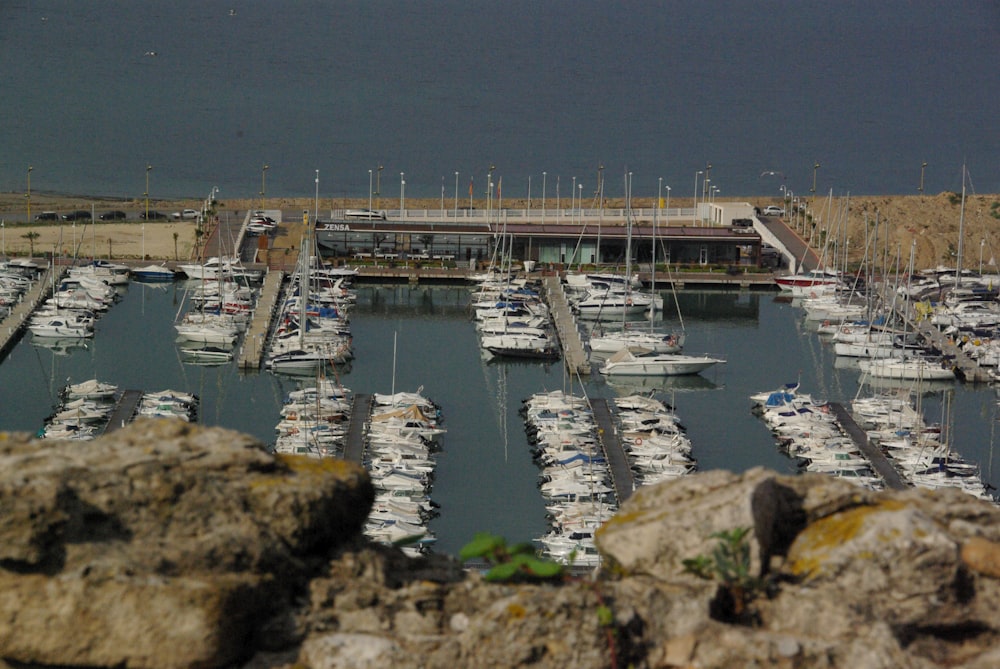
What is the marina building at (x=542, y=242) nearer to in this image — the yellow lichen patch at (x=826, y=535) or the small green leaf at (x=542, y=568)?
the yellow lichen patch at (x=826, y=535)

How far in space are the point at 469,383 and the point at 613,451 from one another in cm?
1375

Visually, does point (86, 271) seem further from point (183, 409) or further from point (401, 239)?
point (183, 409)

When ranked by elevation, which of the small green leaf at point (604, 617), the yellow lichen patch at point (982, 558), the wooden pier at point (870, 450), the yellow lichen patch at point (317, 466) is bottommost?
the wooden pier at point (870, 450)

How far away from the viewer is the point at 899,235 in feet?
311

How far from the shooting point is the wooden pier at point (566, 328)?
61.4m

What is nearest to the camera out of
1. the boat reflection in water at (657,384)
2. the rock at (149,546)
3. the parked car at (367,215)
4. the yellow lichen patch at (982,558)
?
the rock at (149,546)

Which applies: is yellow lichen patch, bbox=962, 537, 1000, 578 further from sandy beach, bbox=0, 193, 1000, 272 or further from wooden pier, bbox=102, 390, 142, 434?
sandy beach, bbox=0, 193, 1000, 272

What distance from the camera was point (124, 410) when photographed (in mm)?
51031

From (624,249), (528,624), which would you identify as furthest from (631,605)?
(624,249)

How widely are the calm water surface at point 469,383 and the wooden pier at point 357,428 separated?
2.57 meters

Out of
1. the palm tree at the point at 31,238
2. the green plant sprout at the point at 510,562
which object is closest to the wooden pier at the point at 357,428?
the green plant sprout at the point at 510,562

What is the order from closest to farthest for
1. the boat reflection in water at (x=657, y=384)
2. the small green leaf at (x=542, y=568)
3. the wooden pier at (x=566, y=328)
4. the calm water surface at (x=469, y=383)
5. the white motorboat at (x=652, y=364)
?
the small green leaf at (x=542, y=568)
the calm water surface at (x=469, y=383)
the boat reflection in water at (x=657, y=384)
the white motorboat at (x=652, y=364)
the wooden pier at (x=566, y=328)

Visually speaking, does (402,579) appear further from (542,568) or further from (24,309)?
(24,309)

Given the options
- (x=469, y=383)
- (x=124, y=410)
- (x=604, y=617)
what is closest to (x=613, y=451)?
(x=469, y=383)
